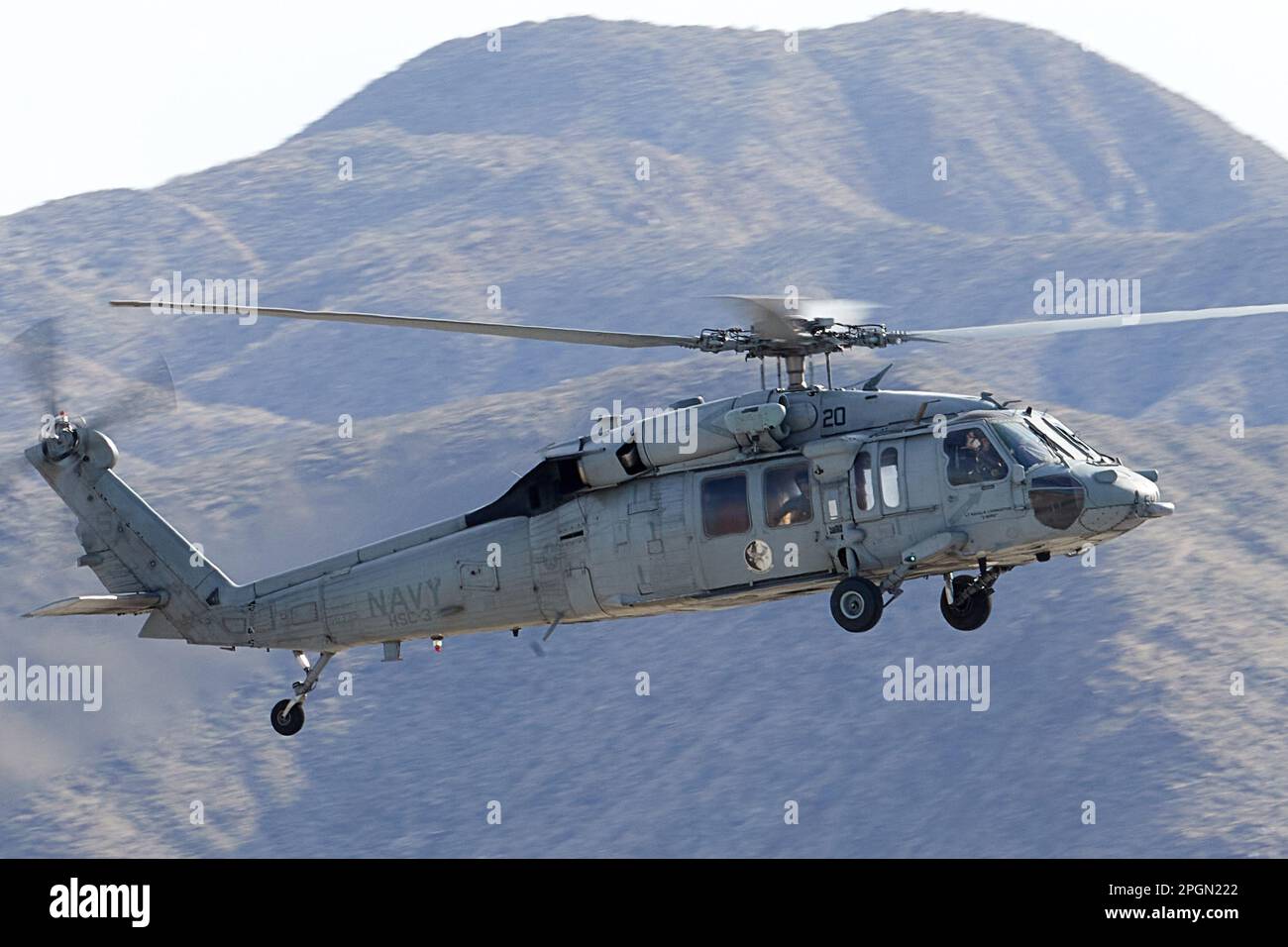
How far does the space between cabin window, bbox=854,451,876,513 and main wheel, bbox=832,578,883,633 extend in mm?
1134

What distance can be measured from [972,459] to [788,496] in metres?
2.74

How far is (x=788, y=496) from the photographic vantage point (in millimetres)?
28531

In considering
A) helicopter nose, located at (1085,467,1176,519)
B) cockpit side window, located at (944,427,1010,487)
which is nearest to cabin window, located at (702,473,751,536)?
cockpit side window, located at (944,427,1010,487)

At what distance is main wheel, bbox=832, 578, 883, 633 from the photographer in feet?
90.4

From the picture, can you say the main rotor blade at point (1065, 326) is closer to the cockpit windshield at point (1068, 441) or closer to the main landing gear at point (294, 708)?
the cockpit windshield at point (1068, 441)

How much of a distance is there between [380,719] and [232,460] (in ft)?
127

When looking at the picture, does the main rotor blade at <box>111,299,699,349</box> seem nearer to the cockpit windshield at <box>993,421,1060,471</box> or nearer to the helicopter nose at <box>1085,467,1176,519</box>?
the cockpit windshield at <box>993,421,1060,471</box>

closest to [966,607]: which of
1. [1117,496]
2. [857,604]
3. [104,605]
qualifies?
[857,604]

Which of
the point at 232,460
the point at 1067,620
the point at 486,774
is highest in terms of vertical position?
the point at 232,460

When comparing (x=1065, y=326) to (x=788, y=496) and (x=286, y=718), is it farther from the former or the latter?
(x=286, y=718)

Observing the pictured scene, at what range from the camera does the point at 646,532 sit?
29297mm

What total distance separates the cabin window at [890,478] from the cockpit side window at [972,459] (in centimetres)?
76
